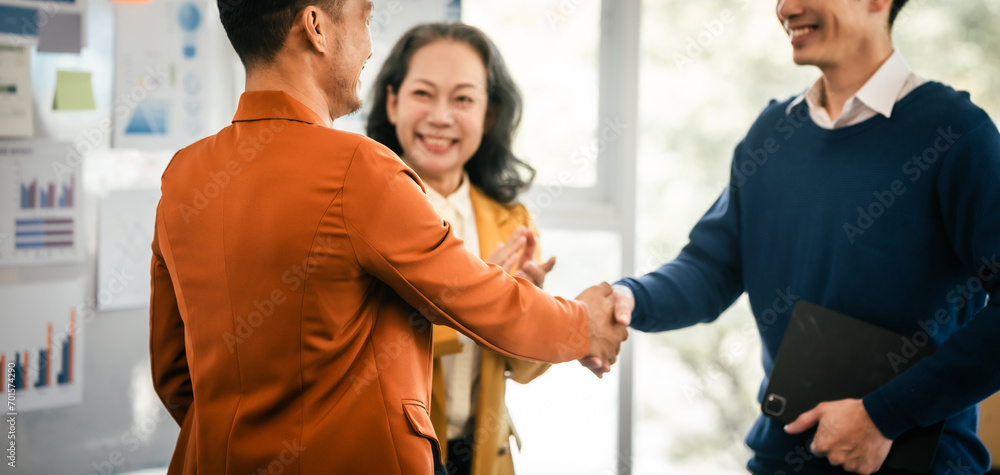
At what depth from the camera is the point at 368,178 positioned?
104 centimetres

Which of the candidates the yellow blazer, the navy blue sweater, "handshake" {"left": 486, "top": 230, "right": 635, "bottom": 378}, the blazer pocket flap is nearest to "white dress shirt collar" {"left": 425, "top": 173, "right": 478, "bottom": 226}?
the yellow blazer

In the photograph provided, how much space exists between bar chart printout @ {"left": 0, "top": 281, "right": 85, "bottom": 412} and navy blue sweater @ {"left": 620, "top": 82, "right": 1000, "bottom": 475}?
156cm

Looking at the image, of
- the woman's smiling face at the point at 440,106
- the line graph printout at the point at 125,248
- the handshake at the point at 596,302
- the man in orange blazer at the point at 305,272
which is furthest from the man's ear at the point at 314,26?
the line graph printout at the point at 125,248

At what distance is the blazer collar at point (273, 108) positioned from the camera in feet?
3.59

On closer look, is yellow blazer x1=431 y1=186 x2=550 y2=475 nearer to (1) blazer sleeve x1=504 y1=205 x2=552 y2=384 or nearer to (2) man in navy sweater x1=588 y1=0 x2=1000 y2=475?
(1) blazer sleeve x1=504 y1=205 x2=552 y2=384

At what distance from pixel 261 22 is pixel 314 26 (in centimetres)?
8

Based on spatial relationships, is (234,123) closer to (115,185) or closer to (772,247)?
(115,185)

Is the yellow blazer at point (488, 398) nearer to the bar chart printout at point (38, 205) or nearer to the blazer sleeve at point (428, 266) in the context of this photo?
the blazer sleeve at point (428, 266)

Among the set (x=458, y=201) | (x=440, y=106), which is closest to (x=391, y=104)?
(x=440, y=106)

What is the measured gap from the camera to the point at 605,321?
66.4 inches

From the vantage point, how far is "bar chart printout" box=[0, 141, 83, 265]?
1.82 metres

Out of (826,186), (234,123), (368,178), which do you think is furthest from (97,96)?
(826,186)

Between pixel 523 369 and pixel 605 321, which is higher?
pixel 605 321

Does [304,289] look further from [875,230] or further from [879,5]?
[879,5]
